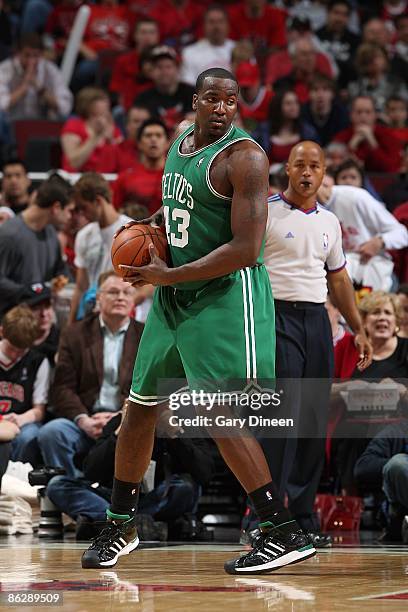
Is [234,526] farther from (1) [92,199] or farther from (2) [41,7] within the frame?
(2) [41,7]

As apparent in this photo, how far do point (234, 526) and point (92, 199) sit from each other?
2.66 meters

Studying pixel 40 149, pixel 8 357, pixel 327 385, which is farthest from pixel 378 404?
pixel 40 149

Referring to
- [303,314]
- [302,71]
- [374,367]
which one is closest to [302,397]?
[303,314]

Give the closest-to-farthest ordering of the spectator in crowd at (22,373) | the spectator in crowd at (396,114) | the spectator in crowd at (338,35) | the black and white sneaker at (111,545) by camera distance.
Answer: the black and white sneaker at (111,545) → the spectator in crowd at (22,373) → the spectator in crowd at (396,114) → the spectator in crowd at (338,35)

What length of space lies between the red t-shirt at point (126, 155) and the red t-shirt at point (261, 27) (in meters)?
3.89

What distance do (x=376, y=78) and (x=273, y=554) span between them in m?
9.39

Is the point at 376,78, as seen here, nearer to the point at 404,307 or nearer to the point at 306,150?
the point at 404,307

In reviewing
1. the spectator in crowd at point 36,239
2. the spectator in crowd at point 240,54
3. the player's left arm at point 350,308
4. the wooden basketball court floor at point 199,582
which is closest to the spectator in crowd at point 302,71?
the spectator in crowd at point 240,54

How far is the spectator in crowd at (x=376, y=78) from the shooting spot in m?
12.9

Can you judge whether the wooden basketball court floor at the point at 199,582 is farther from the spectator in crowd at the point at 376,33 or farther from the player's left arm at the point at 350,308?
the spectator in crowd at the point at 376,33

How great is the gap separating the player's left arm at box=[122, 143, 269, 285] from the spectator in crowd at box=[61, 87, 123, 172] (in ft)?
21.0

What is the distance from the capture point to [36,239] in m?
8.79

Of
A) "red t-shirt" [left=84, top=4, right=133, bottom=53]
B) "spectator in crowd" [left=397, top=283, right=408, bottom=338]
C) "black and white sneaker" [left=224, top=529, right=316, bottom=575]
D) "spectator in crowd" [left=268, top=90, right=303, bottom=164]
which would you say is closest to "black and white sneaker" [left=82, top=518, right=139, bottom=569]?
"black and white sneaker" [left=224, top=529, right=316, bottom=575]

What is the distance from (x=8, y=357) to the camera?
765 cm
